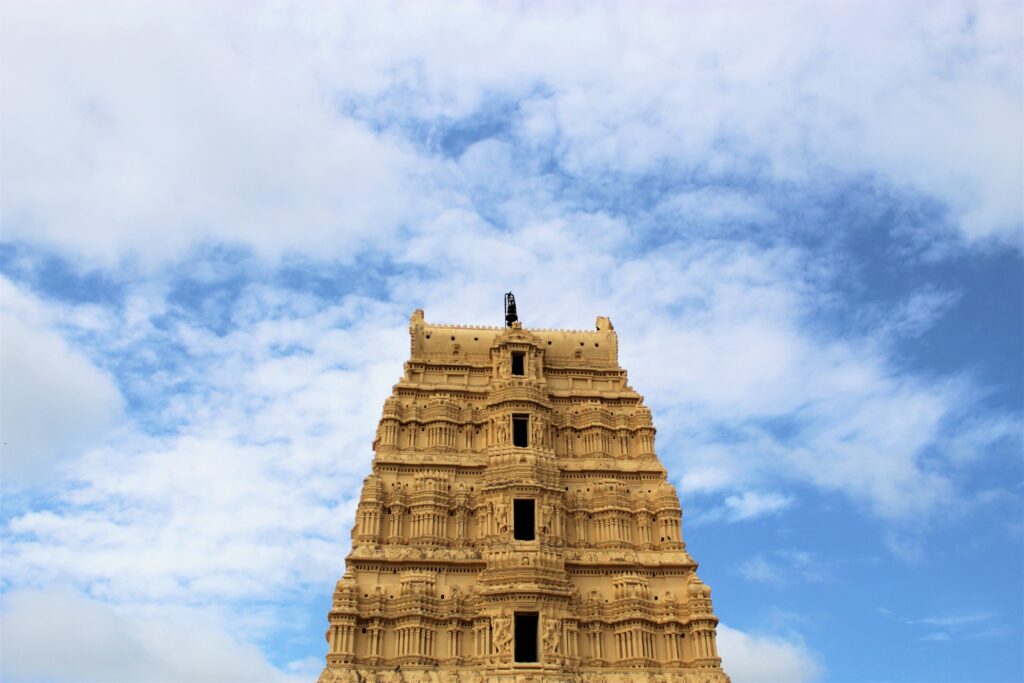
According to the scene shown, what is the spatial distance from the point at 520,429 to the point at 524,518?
393cm

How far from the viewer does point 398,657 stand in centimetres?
2836

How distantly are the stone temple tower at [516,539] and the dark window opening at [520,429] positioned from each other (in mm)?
65

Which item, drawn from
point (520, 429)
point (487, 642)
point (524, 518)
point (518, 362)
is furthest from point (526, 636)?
point (518, 362)

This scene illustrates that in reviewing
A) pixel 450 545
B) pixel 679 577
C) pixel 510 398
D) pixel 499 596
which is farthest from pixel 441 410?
pixel 679 577

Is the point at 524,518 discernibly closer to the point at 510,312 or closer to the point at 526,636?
the point at 526,636

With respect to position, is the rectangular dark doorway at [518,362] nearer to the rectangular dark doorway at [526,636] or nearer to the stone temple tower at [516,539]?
the stone temple tower at [516,539]

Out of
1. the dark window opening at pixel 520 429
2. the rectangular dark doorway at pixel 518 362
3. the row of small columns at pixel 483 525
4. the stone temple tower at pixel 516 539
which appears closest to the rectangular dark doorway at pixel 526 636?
the stone temple tower at pixel 516 539

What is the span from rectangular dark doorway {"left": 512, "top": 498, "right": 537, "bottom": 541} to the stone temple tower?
6cm

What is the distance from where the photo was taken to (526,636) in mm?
30266

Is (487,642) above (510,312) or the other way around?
the other way around

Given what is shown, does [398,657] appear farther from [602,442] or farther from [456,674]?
[602,442]

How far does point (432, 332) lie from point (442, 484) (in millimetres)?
8415

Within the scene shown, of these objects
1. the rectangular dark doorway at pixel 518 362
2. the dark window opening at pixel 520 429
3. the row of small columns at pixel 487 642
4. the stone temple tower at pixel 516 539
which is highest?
the rectangular dark doorway at pixel 518 362

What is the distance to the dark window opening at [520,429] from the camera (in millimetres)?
35125
